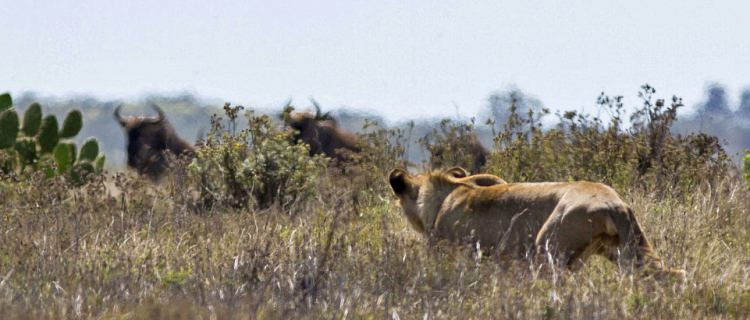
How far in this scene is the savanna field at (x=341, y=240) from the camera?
755cm

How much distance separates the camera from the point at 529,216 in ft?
29.6

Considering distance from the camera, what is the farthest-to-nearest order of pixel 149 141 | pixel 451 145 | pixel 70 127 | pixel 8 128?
pixel 149 141
pixel 70 127
pixel 451 145
pixel 8 128

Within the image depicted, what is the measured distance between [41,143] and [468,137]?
5.05 meters

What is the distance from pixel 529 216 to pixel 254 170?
5.05 m

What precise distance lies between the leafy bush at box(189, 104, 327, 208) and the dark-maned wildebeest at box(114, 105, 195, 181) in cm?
825

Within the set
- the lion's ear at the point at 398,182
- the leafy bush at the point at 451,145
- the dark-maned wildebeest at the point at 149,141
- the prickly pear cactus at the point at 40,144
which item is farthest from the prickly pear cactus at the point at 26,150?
the lion's ear at the point at 398,182

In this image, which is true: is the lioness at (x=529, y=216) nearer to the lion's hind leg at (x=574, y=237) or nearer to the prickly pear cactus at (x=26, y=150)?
the lion's hind leg at (x=574, y=237)

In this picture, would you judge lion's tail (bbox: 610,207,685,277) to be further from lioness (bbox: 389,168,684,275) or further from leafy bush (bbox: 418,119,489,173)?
leafy bush (bbox: 418,119,489,173)

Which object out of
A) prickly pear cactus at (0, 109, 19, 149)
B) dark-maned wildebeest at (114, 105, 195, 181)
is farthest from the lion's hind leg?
dark-maned wildebeest at (114, 105, 195, 181)

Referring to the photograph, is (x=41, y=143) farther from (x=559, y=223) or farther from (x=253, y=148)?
(x=559, y=223)

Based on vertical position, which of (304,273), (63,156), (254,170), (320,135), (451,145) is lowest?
(320,135)

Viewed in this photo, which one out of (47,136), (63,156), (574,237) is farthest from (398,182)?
(47,136)

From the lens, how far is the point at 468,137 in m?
16.3

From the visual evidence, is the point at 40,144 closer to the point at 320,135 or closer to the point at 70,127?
the point at 70,127
